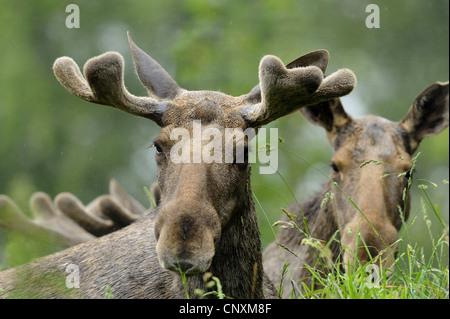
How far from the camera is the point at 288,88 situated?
6.07 meters

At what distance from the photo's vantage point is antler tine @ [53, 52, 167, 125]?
19.9 ft

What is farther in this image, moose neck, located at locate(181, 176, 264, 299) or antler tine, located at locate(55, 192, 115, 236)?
antler tine, located at locate(55, 192, 115, 236)

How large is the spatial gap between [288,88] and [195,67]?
1323 cm

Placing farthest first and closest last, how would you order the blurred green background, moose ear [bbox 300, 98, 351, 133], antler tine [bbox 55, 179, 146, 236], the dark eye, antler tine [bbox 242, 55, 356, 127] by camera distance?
the blurred green background < antler tine [bbox 55, 179, 146, 236] < moose ear [bbox 300, 98, 351, 133] < the dark eye < antler tine [bbox 242, 55, 356, 127]

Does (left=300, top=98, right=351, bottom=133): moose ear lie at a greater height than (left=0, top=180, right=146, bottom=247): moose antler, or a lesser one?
greater

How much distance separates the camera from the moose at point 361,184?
8391mm

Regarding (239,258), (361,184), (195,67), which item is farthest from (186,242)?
(195,67)

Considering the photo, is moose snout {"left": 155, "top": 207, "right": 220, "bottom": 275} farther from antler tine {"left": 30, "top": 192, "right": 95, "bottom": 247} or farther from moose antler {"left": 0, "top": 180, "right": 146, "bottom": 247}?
antler tine {"left": 30, "top": 192, "right": 95, "bottom": 247}

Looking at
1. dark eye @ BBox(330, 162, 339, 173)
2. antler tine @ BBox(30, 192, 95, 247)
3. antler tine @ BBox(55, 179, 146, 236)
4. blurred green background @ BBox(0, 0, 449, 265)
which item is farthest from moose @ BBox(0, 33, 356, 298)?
blurred green background @ BBox(0, 0, 449, 265)

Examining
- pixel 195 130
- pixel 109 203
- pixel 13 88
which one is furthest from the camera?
pixel 13 88
